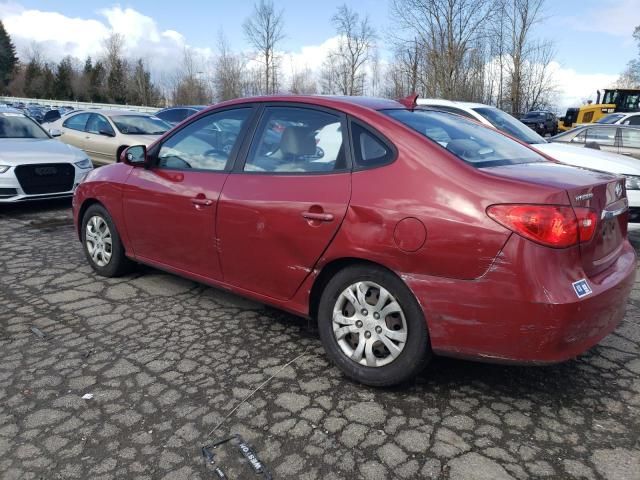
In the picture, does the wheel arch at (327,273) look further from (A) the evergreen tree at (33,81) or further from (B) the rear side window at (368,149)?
(A) the evergreen tree at (33,81)

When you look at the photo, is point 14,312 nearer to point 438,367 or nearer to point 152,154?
point 152,154

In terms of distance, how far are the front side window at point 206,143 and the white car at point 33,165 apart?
3.45 m

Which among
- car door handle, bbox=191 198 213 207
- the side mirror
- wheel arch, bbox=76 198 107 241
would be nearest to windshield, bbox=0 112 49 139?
wheel arch, bbox=76 198 107 241

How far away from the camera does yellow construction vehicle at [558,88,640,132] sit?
24.7 meters

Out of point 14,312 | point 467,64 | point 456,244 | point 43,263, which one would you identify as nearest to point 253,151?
point 456,244

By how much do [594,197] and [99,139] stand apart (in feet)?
33.2

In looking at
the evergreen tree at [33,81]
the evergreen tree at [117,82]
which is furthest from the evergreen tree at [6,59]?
the evergreen tree at [117,82]

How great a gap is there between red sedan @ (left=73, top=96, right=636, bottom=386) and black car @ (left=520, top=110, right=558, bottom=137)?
27.4 meters

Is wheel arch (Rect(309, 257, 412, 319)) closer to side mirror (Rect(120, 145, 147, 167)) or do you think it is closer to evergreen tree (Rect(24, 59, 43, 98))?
side mirror (Rect(120, 145, 147, 167))

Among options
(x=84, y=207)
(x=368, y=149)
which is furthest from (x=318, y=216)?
(x=84, y=207)

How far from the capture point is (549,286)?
2342mm

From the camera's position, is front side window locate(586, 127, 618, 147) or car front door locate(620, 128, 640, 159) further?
front side window locate(586, 127, 618, 147)

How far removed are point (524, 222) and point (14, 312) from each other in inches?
144

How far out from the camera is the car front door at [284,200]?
2.95m
